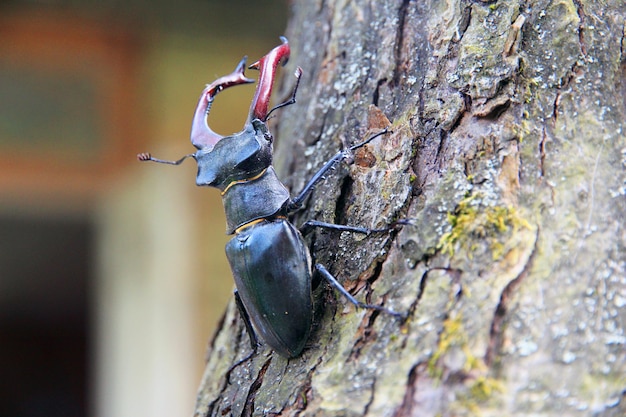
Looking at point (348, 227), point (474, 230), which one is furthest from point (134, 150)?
point (474, 230)

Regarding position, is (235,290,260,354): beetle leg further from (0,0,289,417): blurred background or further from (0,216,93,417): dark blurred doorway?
(0,216,93,417): dark blurred doorway

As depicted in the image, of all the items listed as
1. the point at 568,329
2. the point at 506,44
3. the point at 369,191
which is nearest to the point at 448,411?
the point at 568,329

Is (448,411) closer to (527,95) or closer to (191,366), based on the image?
(527,95)

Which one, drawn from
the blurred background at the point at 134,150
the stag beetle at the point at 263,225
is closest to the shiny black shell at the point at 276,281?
the stag beetle at the point at 263,225

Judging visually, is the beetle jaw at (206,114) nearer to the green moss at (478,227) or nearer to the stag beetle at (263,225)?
the stag beetle at (263,225)

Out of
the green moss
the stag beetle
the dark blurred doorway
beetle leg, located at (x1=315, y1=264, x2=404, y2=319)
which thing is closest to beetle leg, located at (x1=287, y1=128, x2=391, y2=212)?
the stag beetle
